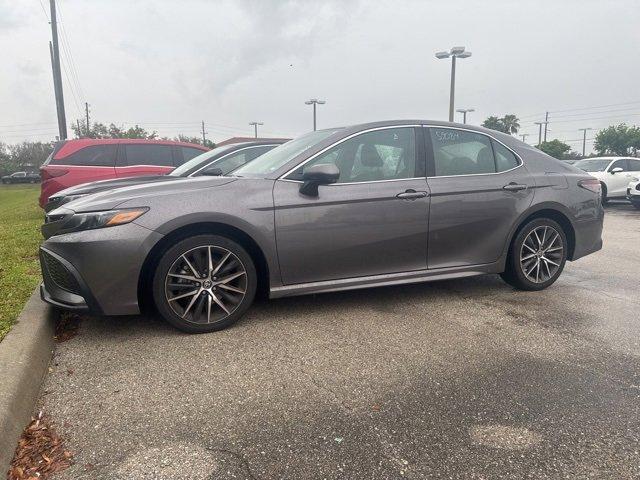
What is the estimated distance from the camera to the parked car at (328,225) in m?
3.34

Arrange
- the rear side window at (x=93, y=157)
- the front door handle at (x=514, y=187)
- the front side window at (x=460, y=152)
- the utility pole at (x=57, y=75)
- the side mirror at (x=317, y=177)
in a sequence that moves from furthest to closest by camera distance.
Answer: the utility pole at (x=57, y=75) → the rear side window at (x=93, y=157) → the front door handle at (x=514, y=187) → the front side window at (x=460, y=152) → the side mirror at (x=317, y=177)

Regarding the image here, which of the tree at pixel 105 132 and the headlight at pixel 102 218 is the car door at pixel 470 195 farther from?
→ the tree at pixel 105 132

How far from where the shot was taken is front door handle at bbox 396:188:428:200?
4.00 metres

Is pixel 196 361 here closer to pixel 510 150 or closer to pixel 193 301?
pixel 193 301

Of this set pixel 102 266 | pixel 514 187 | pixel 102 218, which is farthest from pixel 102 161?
pixel 514 187

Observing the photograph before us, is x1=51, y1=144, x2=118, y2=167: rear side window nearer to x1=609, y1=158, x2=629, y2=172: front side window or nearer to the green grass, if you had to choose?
the green grass

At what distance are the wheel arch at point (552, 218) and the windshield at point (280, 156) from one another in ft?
6.38

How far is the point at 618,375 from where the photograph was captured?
2943 millimetres

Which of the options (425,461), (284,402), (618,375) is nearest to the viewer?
(425,461)

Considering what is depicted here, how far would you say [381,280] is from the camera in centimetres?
402

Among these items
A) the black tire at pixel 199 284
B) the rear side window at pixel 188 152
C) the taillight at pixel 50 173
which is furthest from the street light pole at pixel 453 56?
the black tire at pixel 199 284

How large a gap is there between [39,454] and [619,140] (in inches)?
2263

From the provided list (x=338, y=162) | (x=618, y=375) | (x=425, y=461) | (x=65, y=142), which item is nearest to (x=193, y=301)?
(x=338, y=162)

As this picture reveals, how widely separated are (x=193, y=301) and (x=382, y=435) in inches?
69.8
